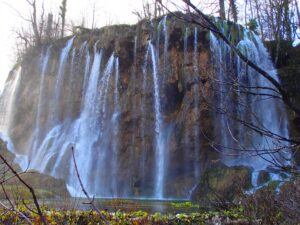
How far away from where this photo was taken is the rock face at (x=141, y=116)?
22.3 metres

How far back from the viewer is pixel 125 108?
2516cm

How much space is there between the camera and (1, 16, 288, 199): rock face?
2227 centimetres

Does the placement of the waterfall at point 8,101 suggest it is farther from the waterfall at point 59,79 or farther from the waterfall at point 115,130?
the waterfall at point 115,130

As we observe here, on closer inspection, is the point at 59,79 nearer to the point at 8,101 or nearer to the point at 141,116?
the point at 8,101

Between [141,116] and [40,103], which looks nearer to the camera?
[141,116]

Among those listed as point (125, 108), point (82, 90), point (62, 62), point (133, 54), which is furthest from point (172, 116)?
point (62, 62)

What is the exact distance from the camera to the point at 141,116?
80.1 feet

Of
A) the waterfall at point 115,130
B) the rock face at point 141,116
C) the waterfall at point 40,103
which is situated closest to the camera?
the rock face at point 141,116

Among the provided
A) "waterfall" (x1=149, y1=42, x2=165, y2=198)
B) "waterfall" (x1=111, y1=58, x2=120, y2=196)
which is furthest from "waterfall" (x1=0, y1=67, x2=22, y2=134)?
"waterfall" (x1=149, y1=42, x2=165, y2=198)

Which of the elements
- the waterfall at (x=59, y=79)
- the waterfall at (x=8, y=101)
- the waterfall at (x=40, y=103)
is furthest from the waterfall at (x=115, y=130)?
the waterfall at (x=8, y=101)

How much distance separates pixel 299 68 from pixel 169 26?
27.1ft

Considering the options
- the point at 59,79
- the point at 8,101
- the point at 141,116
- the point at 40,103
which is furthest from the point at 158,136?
the point at 8,101

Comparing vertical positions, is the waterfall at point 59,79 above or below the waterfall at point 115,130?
above

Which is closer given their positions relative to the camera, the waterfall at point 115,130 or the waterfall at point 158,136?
the waterfall at point 158,136
